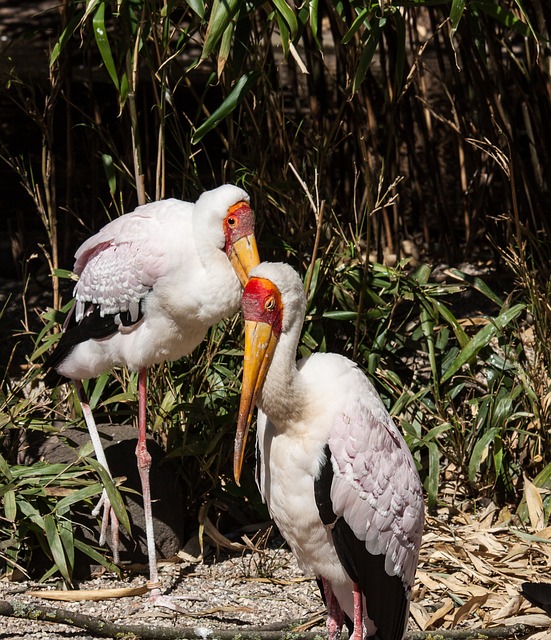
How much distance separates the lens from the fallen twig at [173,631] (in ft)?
10.7

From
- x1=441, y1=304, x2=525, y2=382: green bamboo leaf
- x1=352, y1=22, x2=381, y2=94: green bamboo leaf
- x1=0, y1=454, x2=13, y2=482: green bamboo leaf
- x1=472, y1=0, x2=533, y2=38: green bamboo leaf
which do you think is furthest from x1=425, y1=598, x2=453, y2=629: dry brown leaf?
x1=472, y1=0, x2=533, y2=38: green bamboo leaf

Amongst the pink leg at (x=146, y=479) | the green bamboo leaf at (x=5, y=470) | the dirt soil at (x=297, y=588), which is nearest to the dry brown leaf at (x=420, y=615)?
the dirt soil at (x=297, y=588)

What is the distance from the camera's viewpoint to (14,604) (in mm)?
3348

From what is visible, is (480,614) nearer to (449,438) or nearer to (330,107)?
(449,438)

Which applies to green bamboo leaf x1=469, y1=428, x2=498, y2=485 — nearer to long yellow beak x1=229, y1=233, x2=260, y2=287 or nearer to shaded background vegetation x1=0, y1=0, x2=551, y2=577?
shaded background vegetation x1=0, y1=0, x2=551, y2=577

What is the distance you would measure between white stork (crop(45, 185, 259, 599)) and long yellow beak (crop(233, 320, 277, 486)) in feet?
2.88

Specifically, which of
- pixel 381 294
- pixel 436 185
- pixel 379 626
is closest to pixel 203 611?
pixel 379 626

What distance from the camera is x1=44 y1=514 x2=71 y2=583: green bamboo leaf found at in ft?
12.1

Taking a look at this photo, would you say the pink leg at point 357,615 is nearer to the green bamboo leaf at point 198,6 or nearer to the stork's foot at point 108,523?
the stork's foot at point 108,523

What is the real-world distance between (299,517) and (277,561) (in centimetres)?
113

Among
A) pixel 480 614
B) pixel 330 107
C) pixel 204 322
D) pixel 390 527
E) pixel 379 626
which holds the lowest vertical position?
pixel 480 614

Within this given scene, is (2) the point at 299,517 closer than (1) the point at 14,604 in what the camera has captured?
Yes

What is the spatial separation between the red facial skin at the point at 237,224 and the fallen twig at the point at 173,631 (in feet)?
4.31

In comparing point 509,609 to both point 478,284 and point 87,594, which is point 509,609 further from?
point 478,284
